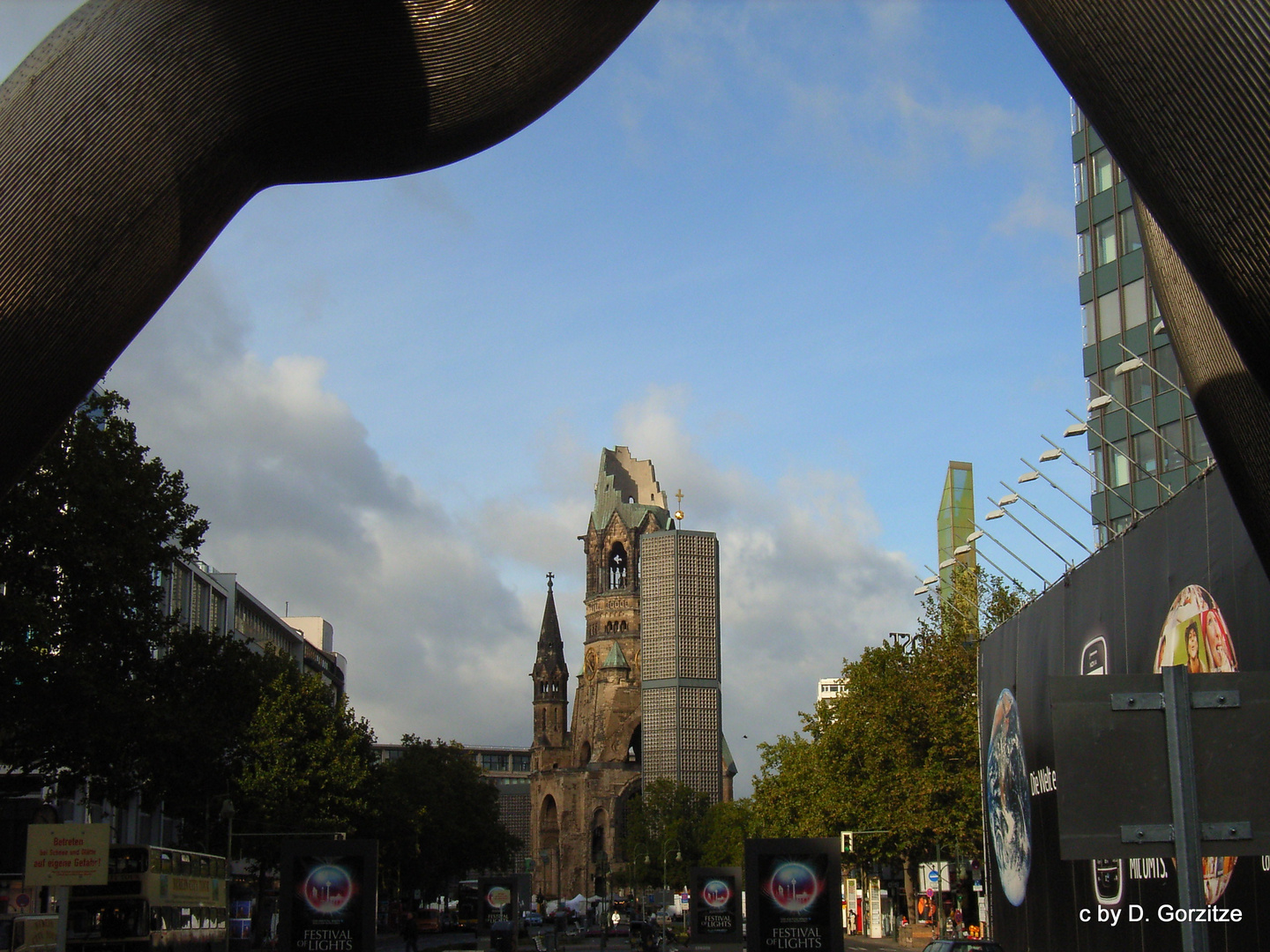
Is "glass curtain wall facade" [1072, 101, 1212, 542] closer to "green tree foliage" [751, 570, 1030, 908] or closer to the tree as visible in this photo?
"green tree foliage" [751, 570, 1030, 908]

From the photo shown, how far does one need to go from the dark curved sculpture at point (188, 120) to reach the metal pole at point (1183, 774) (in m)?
4.31

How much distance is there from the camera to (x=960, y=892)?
58.5m

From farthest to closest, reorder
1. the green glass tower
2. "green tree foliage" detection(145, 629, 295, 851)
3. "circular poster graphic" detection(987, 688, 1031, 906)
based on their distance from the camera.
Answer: the green glass tower, "circular poster graphic" detection(987, 688, 1031, 906), "green tree foliage" detection(145, 629, 295, 851)

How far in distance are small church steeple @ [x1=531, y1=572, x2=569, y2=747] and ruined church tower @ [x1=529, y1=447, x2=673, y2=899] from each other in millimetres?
100

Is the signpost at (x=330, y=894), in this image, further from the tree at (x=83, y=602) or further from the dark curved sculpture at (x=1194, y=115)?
the dark curved sculpture at (x=1194, y=115)

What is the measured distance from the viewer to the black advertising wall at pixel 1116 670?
2089cm

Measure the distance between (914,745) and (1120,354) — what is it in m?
15.4

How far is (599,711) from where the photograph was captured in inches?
6019

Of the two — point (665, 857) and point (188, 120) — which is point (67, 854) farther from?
point (665, 857)

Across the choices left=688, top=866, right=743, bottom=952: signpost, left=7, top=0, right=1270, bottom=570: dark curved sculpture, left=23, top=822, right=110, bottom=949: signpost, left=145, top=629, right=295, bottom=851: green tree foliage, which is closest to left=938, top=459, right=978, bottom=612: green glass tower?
left=688, top=866, right=743, bottom=952: signpost

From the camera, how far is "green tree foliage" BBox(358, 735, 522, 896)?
69.7 meters

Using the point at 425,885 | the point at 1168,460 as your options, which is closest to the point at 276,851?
the point at 1168,460

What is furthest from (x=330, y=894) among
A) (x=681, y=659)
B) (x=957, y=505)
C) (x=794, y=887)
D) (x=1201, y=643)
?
(x=681, y=659)

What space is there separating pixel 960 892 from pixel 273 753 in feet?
91.7
